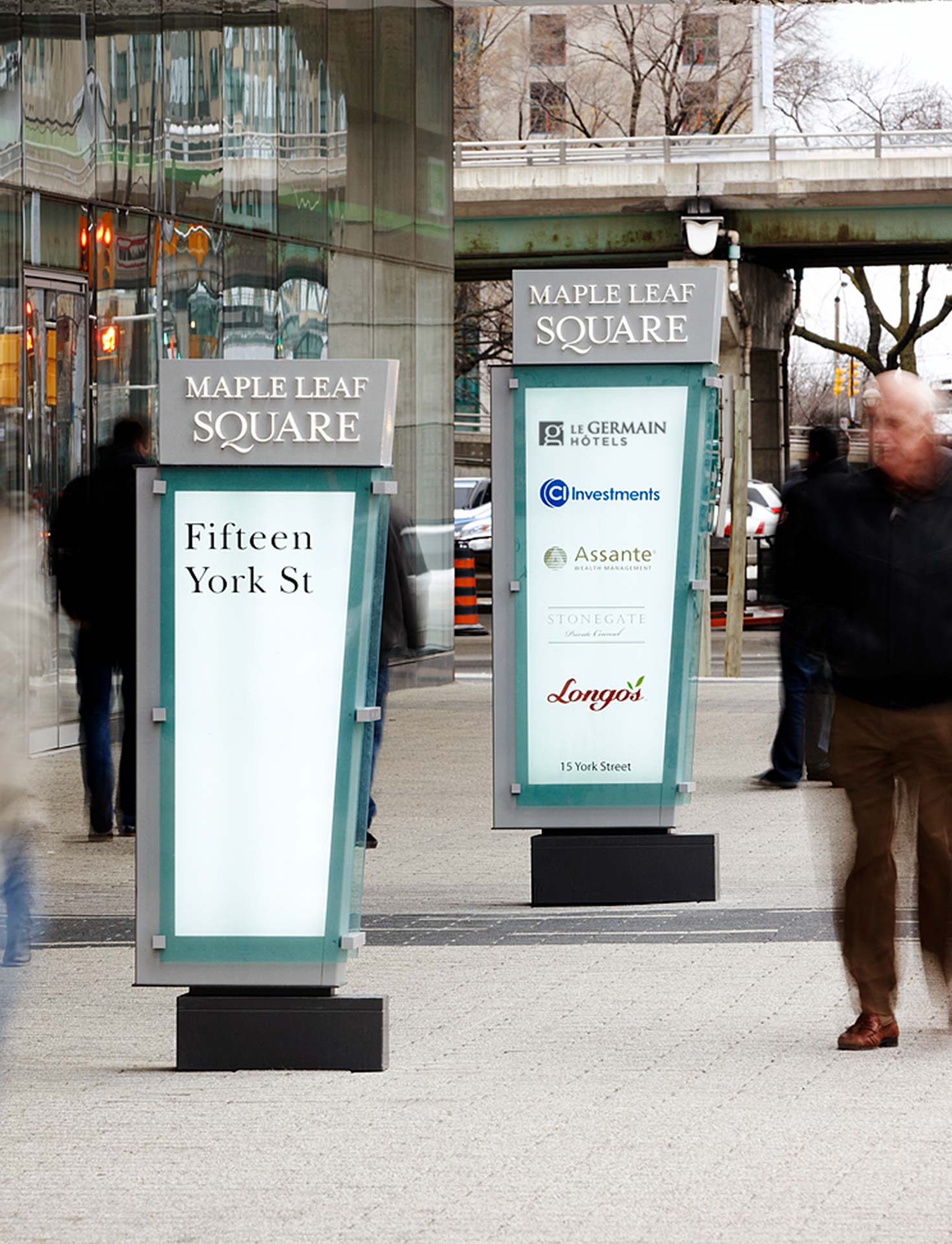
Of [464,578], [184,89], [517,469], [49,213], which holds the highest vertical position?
[184,89]

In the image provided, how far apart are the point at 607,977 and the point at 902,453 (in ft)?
6.83

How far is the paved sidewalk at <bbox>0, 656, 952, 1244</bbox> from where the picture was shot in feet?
15.4

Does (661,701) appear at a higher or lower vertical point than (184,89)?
lower

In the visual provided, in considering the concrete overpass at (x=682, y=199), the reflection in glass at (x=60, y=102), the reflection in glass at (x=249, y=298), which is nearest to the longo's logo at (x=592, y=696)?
the reflection in glass at (x=60, y=102)

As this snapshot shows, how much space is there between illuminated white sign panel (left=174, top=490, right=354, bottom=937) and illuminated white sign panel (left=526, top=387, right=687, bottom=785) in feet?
9.30

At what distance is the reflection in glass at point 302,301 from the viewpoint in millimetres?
17422

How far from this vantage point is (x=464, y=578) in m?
27.4

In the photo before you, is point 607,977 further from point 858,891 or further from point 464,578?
point 464,578

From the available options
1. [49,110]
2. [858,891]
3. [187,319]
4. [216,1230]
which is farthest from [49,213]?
[216,1230]

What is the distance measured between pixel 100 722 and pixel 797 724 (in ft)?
13.1

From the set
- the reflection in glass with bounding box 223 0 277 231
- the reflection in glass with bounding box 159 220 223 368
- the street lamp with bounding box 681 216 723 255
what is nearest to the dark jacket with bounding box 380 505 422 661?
the reflection in glass with bounding box 159 220 223 368

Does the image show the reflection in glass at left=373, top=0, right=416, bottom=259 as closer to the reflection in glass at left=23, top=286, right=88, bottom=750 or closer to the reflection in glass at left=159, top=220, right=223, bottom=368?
the reflection in glass at left=159, top=220, right=223, bottom=368

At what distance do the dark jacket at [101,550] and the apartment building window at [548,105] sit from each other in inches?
1890

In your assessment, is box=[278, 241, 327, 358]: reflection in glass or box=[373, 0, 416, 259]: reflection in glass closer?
box=[278, 241, 327, 358]: reflection in glass
